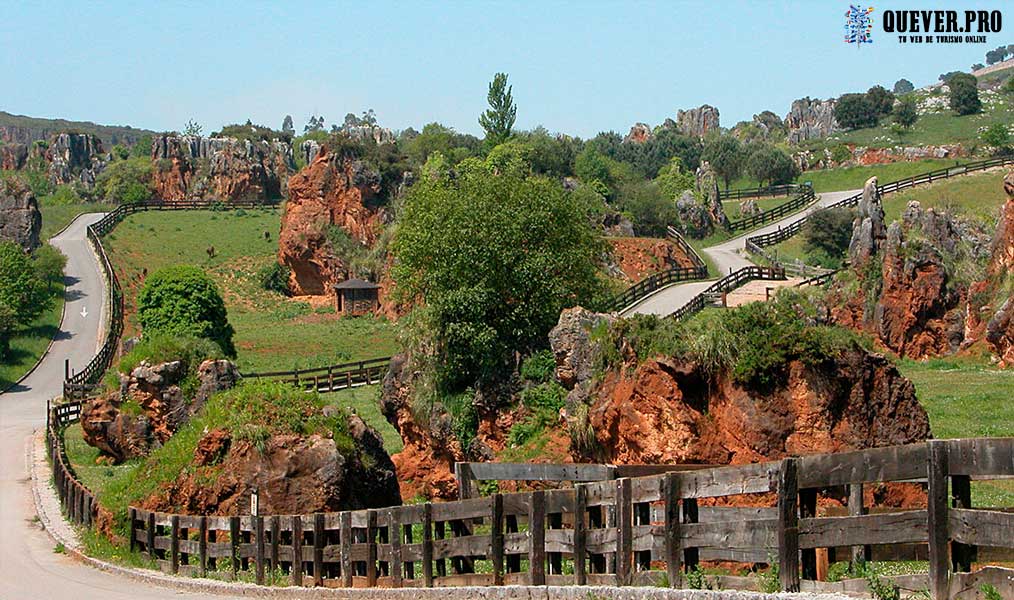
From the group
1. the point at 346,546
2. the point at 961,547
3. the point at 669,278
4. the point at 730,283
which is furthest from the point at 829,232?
the point at 961,547

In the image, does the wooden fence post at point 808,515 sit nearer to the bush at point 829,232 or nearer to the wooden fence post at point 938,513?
the wooden fence post at point 938,513

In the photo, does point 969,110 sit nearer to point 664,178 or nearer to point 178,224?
point 664,178

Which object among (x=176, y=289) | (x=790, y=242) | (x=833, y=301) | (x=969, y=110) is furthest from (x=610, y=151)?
(x=833, y=301)

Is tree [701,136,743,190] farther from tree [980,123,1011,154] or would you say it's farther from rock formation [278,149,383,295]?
rock formation [278,149,383,295]

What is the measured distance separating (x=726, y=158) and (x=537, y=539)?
125 meters

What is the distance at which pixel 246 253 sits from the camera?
335 feet

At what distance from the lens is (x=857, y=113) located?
151 meters

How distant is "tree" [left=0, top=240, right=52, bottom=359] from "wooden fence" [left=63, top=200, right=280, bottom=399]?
4.65 m

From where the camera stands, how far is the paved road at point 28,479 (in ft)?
70.3

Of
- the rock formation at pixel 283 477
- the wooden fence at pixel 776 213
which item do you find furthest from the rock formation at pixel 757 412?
the wooden fence at pixel 776 213

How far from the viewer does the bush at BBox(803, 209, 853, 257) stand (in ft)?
266

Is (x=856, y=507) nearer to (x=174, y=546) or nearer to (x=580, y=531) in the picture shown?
(x=580, y=531)

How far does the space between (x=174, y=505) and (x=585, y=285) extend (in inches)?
713

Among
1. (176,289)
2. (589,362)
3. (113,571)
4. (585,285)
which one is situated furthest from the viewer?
(176,289)
